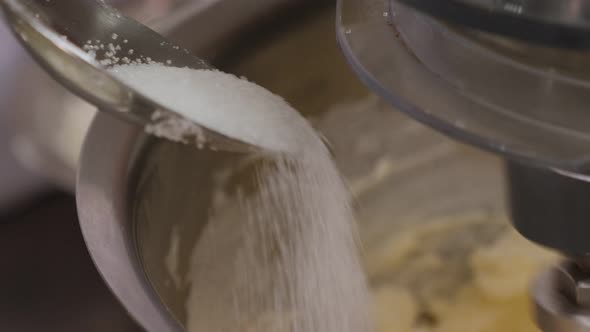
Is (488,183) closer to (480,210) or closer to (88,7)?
(480,210)

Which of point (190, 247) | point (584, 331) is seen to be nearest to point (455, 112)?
point (584, 331)

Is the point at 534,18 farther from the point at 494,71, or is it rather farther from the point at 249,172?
the point at 249,172

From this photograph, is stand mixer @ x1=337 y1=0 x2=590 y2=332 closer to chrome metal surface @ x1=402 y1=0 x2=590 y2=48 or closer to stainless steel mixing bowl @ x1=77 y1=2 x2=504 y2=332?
chrome metal surface @ x1=402 y1=0 x2=590 y2=48

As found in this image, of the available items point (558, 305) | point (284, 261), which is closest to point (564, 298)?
point (558, 305)

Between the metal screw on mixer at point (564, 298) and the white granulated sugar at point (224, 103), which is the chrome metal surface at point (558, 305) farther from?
the white granulated sugar at point (224, 103)

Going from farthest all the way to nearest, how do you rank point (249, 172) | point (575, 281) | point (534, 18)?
point (249, 172) → point (575, 281) → point (534, 18)

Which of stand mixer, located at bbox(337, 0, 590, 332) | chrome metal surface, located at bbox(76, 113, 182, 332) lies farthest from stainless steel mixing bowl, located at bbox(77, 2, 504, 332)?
stand mixer, located at bbox(337, 0, 590, 332)
